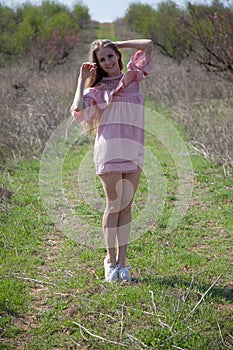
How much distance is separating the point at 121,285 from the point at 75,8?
36.6m

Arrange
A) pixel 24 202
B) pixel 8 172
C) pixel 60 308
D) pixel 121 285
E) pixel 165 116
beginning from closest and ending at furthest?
pixel 60 308 < pixel 121 285 < pixel 24 202 < pixel 8 172 < pixel 165 116

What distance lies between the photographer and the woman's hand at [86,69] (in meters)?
3.45

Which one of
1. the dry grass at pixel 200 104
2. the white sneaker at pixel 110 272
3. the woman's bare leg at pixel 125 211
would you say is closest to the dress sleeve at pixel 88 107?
the woman's bare leg at pixel 125 211

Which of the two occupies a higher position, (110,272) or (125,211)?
(125,211)

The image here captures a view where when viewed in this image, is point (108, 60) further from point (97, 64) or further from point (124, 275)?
point (124, 275)

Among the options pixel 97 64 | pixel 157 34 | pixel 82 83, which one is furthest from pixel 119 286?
pixel 157 34

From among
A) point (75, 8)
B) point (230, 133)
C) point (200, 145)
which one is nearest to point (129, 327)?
point (230, 133)

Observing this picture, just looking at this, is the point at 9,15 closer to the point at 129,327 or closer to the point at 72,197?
the point at 72,197

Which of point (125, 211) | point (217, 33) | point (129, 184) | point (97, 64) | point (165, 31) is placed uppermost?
point (165, 31)

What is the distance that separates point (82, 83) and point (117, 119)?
0.36 meters

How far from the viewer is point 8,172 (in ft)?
22.7

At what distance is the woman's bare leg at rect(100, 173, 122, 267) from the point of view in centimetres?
349

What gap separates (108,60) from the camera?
3465 millimetres

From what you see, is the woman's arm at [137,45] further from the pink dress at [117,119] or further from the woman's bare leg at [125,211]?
the woman's bare leg at [125,211]
